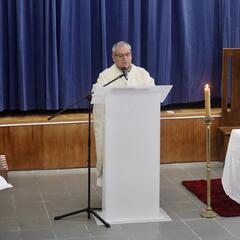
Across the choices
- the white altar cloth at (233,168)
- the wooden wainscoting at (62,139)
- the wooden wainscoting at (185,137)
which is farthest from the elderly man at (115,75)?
the wooden wainscoting at (185,137)

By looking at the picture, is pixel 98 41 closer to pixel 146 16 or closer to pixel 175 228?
pixel 146 16

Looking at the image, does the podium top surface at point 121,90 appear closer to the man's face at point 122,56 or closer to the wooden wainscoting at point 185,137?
the man's face at point 122,56

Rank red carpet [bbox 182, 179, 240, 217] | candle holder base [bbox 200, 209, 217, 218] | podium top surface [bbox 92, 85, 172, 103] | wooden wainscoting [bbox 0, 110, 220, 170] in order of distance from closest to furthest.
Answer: podium top surface [bbox 92, 85, 172, 103]
candle holder base [bbox 200, 209, 217, 218]
red carpet [bbox 182, 179, 240, 217]
wooden wainscoting [bbox 0, 110, 220, 170]

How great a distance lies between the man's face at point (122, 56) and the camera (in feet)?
16.5

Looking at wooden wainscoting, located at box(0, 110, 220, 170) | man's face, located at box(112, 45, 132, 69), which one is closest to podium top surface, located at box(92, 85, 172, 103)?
man's face, located at box(112, 45, 132, 69)

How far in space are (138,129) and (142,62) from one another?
212cm

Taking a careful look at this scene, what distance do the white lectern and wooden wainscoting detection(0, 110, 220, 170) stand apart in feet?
5.39

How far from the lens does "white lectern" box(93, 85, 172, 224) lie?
462cm

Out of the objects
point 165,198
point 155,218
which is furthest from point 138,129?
point 165,198

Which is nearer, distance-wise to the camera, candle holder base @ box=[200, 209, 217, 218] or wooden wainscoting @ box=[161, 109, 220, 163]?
candle holder base @ box=[200, 209, 217, 218]

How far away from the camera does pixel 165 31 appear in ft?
21.7

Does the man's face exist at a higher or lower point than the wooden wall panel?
higher

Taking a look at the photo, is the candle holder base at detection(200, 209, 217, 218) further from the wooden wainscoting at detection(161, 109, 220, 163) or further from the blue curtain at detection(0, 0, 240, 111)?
the blue curtain at detection(0, 0, 240, 111)

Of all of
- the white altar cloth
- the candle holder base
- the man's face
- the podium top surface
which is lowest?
the candle holder base
